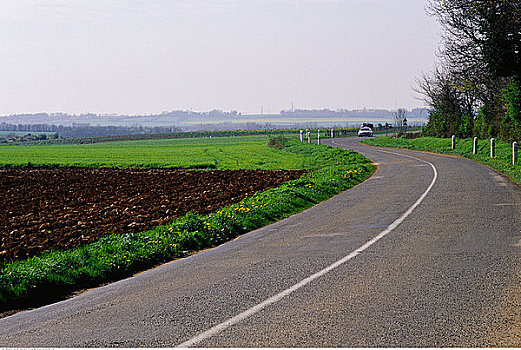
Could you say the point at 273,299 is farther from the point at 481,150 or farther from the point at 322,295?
the point at 481,150

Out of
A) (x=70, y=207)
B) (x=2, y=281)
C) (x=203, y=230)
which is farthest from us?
(x=70, y=207)

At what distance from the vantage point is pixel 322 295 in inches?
299

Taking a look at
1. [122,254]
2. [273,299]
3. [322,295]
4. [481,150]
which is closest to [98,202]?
[122,254]

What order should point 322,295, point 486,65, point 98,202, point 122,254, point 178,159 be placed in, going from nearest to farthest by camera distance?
point 322,295, point 122,254, point 98,202, point 486,65, point 178,159

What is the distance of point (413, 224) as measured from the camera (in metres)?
13.2

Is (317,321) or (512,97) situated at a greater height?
(512,97)

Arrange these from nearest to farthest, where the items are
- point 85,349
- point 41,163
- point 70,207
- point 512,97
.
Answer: point 85,349, point 70,207, point 512,97, point 41,163

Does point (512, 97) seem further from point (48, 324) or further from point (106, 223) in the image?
point (48, 324)

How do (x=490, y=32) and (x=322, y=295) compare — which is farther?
(x=490, y=32)

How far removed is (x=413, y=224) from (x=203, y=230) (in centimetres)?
448

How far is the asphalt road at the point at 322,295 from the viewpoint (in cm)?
608

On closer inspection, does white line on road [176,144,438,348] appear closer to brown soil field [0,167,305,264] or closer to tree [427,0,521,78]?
brown soil field [0,167,305,264]

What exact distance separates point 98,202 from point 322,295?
13.7 metres

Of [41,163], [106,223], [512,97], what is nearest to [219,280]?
[106,223]
